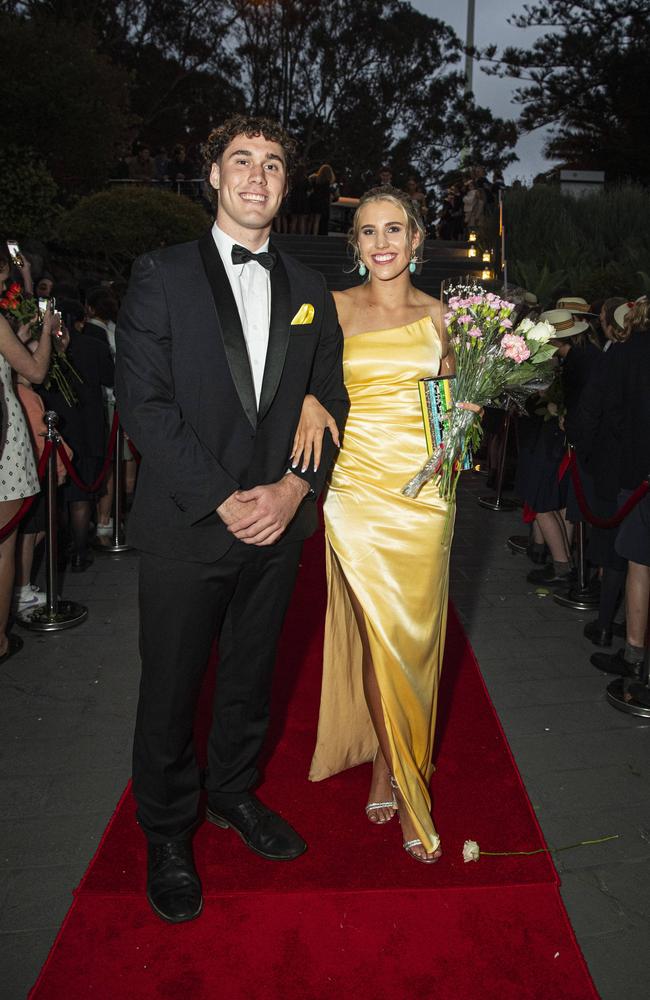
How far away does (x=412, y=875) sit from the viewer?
3.13m

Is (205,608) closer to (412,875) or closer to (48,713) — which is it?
(412,875)

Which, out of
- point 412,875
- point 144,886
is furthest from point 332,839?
point 144,886

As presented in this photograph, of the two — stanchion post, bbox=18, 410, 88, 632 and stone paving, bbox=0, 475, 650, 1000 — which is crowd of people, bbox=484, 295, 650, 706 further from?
stanchion post, bbox=18, 410, 88, 632

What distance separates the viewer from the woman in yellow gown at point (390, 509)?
11.3 feet

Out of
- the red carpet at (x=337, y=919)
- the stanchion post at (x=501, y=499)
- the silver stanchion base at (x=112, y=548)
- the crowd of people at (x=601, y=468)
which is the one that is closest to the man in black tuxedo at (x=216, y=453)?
the red carpet at (x=337, y=919)

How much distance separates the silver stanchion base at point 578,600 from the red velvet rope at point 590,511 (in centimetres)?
85

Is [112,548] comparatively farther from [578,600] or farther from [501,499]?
[501,499]

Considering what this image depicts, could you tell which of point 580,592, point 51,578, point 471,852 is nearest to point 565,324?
point 580,592

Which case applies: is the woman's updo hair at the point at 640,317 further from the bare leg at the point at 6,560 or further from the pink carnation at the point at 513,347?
the bare leg at the point at 6,560

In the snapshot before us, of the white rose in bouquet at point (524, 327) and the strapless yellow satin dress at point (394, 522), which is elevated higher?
the white rose in bouquet at point (524, 327)

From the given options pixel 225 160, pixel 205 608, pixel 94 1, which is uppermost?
pixel 94 1

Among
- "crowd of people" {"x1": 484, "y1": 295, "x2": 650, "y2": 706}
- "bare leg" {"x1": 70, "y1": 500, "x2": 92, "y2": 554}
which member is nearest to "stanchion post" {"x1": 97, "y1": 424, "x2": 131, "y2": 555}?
"bare leg" {"x1": 70, "y1": 500, "x2": 92, "y2": 554}

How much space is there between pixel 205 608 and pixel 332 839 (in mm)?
1180

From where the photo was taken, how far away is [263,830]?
10.6ft
